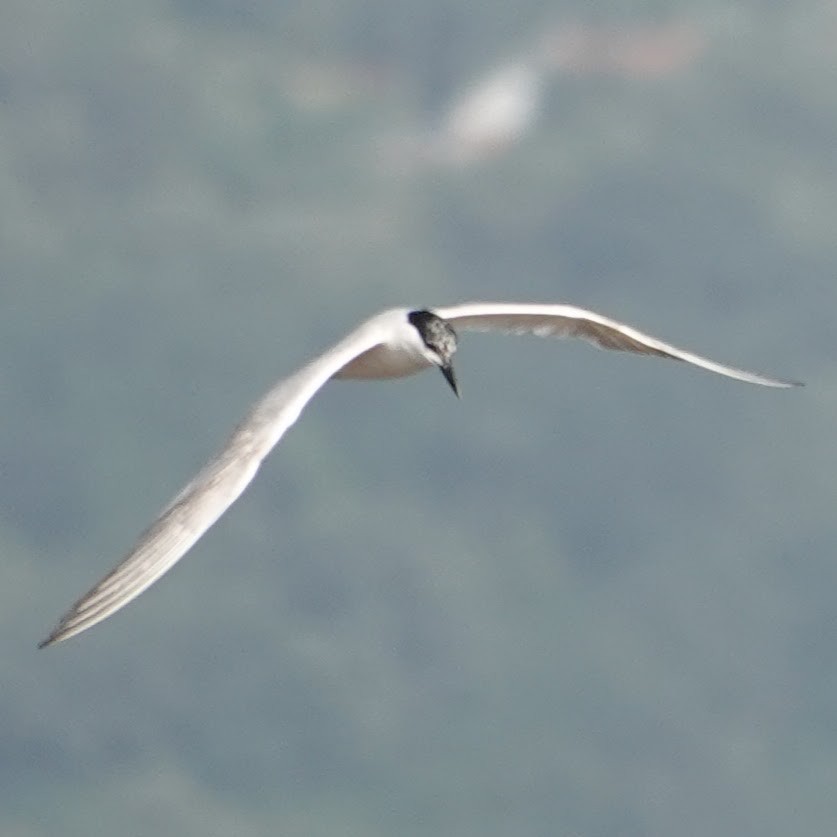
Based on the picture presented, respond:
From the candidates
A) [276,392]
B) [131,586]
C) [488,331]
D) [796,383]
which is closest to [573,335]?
[488,331]

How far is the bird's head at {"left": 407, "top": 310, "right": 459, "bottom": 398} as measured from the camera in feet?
84.6

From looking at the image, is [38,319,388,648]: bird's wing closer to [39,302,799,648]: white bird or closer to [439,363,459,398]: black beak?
[39,302,799,648]: white bird

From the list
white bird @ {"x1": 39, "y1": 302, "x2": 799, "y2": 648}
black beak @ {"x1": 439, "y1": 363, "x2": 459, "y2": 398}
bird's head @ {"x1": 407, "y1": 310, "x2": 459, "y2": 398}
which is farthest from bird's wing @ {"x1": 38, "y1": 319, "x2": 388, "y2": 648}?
black beak @ {"x1": 439, "y1": 363, "x2": 459, "y2": 398}

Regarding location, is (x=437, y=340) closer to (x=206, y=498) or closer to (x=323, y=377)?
(x=323, y=377)

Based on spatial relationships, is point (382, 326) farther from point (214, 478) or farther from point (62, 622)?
point (62, 622)

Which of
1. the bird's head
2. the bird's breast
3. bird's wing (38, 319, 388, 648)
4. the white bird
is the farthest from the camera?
the bird's breast

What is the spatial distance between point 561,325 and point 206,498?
7648 mm

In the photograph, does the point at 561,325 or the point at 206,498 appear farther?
the point at 561,325

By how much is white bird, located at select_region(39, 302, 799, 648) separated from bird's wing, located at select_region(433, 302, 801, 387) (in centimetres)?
1

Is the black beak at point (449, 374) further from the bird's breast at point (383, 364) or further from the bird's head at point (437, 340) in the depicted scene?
the bird's breast at point (383, 364)

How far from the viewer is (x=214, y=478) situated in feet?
73.0

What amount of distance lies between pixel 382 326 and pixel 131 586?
6.29 m

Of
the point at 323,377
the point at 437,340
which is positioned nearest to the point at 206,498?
the point at 323,377

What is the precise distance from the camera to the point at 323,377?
78.3ft
